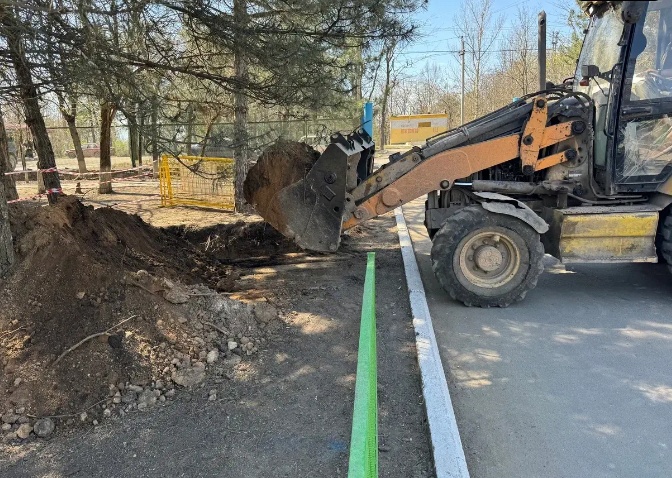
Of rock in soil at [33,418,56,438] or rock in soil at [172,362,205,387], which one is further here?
rock in soil at [172,362,205,387]

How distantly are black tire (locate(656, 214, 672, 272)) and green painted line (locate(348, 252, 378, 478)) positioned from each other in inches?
136

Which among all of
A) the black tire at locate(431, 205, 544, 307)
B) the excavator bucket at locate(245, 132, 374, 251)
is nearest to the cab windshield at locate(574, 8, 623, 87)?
the black tire at locate(431, 205, 544, 307)

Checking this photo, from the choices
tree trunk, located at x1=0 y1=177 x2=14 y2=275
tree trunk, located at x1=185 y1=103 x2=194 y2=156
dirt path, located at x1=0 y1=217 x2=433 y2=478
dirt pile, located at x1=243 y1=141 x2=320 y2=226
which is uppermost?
tree trunk, located at x1=185 y1=103 x2=194 y2=156

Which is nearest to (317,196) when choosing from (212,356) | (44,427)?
(212,356)

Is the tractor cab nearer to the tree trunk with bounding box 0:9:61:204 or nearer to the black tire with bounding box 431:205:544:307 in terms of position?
the black tire with bounding box 431:205:544:307

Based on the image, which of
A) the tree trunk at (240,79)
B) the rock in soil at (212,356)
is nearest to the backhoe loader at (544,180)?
the tree trunk at (240,79)

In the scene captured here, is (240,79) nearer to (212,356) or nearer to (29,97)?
(29,97)

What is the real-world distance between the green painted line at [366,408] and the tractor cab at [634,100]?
3.34 metres

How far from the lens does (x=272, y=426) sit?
132 inches

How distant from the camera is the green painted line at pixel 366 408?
280 cm

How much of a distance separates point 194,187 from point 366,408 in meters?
10.2

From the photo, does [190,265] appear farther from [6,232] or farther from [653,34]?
[653,34]

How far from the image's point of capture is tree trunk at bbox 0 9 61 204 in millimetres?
4062

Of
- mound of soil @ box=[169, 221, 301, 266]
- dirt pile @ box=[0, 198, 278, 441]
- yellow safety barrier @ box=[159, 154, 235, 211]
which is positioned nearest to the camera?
dirt pile @ box=[0, 198, 278, 441]
